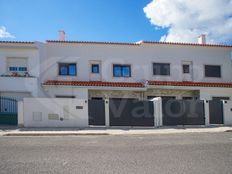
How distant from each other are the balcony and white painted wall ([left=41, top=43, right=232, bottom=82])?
7.74 ft

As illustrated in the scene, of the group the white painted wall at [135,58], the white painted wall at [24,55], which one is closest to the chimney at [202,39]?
the white painted wall at [135,58]

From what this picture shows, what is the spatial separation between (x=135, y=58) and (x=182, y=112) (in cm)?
767

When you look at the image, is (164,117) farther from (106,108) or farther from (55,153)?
(55,153)

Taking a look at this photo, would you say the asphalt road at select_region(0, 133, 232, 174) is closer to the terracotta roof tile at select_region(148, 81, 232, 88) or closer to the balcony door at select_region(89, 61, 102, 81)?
the terracotta roof tile at select_region(148, 81, 232, 88)

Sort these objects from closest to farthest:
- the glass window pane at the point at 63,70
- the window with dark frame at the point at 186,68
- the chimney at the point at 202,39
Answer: the glass window pane at the point at 63,70, the window with dark frame at the point at 186,68, the chimney at the point at 202,39

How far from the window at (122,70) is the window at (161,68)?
2309mm

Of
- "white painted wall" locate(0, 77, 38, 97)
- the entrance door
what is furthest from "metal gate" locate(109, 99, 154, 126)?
the entrance door

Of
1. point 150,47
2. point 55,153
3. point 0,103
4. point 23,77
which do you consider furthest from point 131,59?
point 55,153

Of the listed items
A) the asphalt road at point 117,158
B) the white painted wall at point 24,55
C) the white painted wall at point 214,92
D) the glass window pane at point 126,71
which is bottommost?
the asphalt road at point 117,158

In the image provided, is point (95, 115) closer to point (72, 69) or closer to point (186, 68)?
point (72, 69)

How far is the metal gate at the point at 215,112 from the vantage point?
21.7 m

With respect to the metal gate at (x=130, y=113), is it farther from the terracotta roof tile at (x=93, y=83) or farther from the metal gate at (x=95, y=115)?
the terracotta roof tile at (x=93, y=83)

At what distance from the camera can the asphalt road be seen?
7.25m

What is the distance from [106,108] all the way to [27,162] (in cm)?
1220
